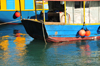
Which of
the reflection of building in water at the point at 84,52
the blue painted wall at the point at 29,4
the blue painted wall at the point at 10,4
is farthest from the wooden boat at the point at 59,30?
the blue painted wall at the point at 10,4

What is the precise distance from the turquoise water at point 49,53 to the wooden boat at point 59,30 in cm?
35

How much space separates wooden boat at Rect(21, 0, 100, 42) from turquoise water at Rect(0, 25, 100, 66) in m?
0.35

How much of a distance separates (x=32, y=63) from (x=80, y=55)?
97.9 inches

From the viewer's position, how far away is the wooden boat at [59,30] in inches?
551

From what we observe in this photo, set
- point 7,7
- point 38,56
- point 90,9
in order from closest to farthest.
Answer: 1. point 38,56
2. point 90,9
3. point 7,7

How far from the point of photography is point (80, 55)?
11.4 meters

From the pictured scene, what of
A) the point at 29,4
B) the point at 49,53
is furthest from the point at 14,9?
the point at 49,53

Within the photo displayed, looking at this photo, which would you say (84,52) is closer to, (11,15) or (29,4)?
(29,4)

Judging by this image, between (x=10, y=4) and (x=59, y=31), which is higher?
(x=10, y=4)

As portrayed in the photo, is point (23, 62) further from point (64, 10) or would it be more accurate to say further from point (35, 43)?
point (64, 10)

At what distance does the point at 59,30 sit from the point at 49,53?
8.50 ft

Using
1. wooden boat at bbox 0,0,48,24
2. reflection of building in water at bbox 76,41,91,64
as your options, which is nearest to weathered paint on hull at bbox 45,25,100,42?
reflection of building in water at bbox 76,41,91,64

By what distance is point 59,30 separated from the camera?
1422cm

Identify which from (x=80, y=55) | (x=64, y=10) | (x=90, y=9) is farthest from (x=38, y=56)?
(x=90, y=9)
